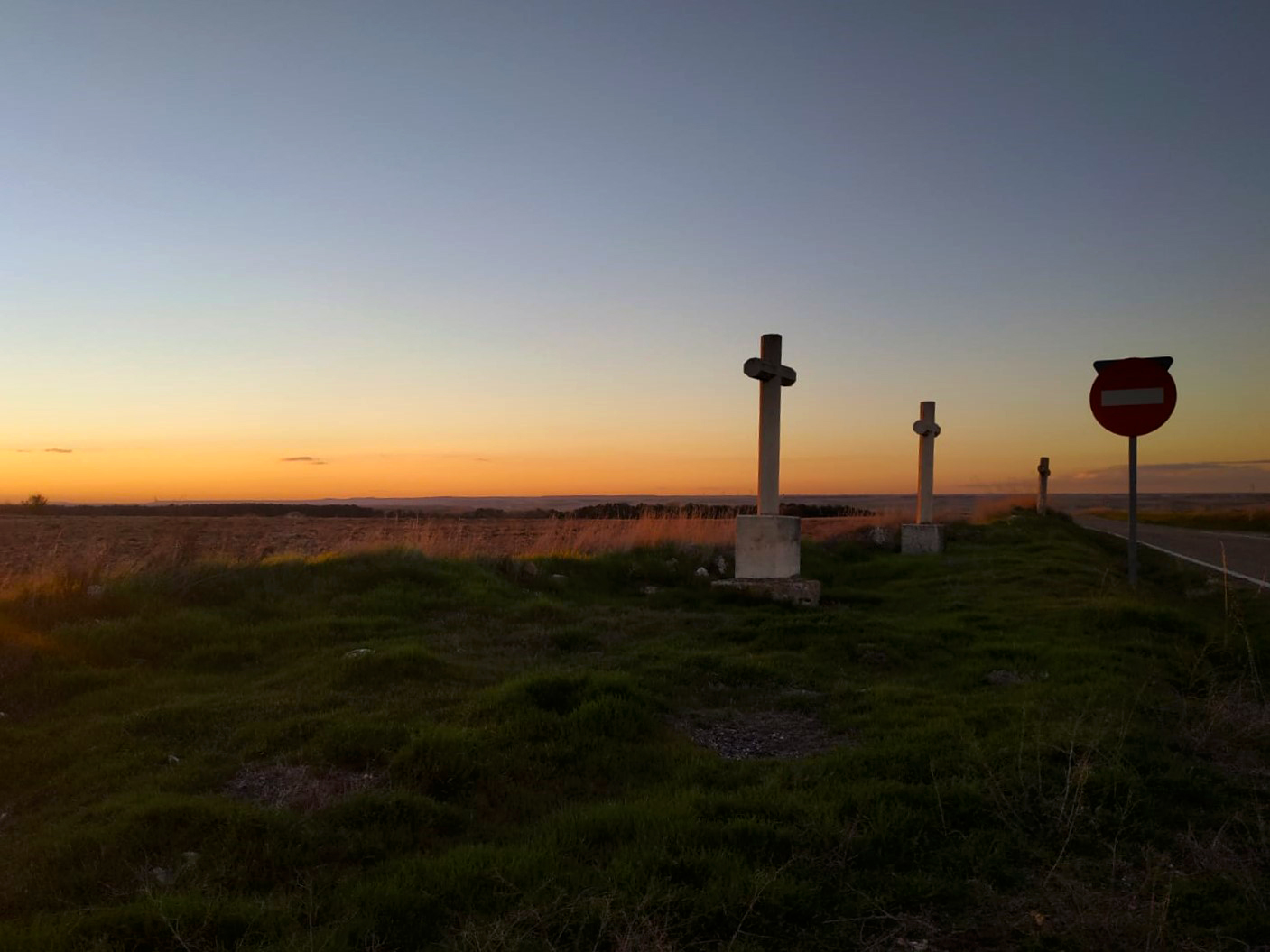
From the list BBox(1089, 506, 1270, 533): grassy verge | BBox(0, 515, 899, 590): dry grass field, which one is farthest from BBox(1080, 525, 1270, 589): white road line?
BBox(1089, 506, 1270, 533): grassy verge

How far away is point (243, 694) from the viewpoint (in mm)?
7395

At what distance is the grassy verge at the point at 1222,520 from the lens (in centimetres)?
3500

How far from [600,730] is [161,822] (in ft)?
8.53

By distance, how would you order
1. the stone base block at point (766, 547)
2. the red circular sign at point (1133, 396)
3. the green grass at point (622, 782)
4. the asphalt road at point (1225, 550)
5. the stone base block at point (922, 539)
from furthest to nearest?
the stone base block at point (922, 539), the asphalt road at point (1225, 550), the stone base block at point (766, 547), the red circular sign at point (1133, 396), the green grass at point (622, 782)

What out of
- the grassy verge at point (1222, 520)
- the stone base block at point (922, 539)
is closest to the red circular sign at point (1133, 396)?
the stone base block at point (922, 539)

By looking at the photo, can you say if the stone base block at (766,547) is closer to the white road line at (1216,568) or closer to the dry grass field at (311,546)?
the dry grass field at (311,546)

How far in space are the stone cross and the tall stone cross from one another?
25.8 ft

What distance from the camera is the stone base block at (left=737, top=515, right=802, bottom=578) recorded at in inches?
513

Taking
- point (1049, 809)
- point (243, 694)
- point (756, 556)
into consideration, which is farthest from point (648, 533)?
point (1049, 809)

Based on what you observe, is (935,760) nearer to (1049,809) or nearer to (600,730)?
(1049,809)

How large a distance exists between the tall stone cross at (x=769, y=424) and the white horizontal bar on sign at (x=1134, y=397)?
447 cm

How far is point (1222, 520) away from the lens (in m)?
40.1

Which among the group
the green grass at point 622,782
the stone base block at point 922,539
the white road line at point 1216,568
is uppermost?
the stone base block at point 922,539

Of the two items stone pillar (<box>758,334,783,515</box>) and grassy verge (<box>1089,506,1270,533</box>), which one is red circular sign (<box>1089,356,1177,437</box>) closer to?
stone pillar (<box>758,334,783,515</box>)
